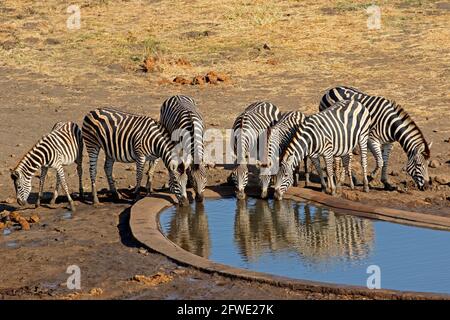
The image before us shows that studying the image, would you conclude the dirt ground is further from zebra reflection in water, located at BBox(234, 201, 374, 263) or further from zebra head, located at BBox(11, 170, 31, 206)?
zebra reflection in water, located at BBox(234, 201, 374, 263)

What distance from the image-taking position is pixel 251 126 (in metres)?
16.0

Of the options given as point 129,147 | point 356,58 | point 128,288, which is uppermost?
point 356,58

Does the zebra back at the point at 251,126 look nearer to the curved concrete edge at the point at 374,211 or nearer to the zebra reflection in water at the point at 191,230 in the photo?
the curved concrete edge at the point at 374,211

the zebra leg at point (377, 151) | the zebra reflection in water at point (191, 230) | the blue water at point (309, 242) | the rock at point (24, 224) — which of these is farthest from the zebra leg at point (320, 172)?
the rock at point (24, 224)

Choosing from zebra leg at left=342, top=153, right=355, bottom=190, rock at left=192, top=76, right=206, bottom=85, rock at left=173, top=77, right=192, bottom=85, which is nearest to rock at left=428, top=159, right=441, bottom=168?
zebra leg at left=342, top=153, right=355, bottom=190

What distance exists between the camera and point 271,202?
15141 mm

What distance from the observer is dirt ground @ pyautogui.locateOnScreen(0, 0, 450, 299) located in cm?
1241

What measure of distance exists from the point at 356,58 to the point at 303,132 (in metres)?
10.1

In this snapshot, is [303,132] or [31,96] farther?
[31,96]

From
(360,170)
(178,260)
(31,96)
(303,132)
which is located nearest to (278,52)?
(31,96)

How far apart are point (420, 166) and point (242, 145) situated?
269 cm

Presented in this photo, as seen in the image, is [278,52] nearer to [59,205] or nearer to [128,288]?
[59,205]

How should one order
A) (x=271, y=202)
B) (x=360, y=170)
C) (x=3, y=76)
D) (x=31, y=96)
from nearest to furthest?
1. (x=271, y=202)
2. (x=360, y=170)
3. (x=31, y=96)
4. (x=3, y=76)

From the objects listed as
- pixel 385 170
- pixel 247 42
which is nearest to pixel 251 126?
pixel 385 170
